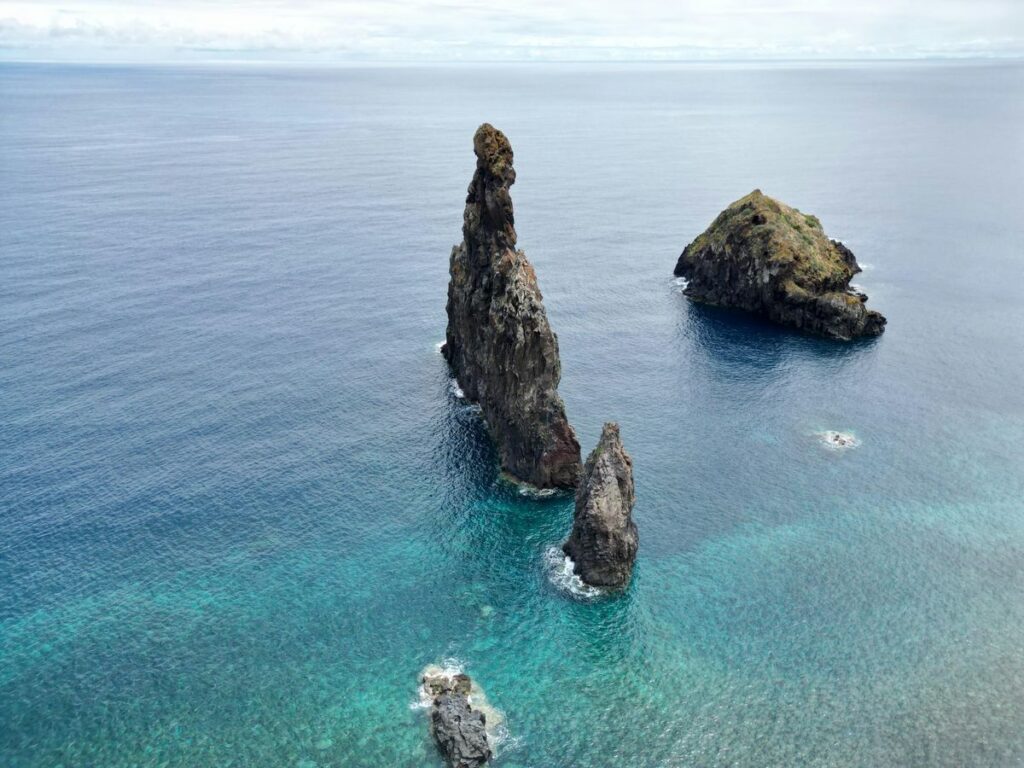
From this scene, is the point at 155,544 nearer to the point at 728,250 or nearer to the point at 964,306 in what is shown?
the point at 728,250

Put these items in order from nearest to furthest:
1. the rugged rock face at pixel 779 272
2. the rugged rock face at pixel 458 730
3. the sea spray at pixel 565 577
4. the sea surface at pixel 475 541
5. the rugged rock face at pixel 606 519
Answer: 1. the rugged rock face at pixel 458 730
2. the sea surface at pixel 475 541
3. the rugged rock face at pixel 606 519
4. the sea spray at pixel 565 577
5. the rugged rock face at pixel 779 272

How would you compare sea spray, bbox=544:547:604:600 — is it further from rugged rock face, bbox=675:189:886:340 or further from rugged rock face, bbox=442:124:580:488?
rugged rock face, bbox=675:189:886:340

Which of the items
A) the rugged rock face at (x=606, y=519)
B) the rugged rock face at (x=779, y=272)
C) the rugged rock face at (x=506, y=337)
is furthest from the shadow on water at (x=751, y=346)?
the rugged rock face at (x=606, y=519)

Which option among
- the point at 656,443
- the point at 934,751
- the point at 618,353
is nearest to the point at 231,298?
the point at 618,353

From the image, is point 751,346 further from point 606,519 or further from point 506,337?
point 606,519

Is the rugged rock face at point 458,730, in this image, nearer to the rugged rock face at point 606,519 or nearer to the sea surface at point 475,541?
the sea surface at point 475,541

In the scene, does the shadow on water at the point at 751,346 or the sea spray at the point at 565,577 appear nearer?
the sea spray at the point at 565,577

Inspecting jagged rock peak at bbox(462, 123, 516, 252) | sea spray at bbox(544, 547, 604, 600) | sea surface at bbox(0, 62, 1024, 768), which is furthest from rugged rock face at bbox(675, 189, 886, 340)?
sea spray at bbox(544, 547, 604, 600)
